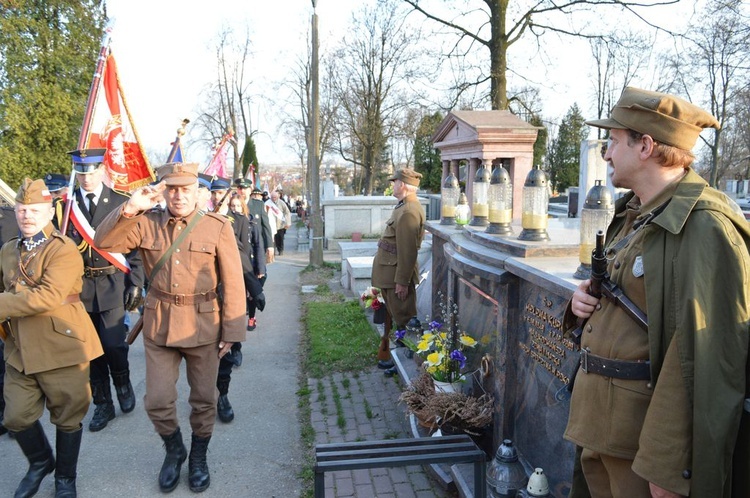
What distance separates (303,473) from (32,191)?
2.57m

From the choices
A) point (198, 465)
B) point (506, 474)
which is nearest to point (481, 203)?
point (506, 474)

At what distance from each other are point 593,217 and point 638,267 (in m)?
1.17

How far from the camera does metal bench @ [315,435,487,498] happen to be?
3.01 m

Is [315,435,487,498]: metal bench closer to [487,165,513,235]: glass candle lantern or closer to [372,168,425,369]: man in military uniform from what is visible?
[487,165,513,235]: glass candle lantern

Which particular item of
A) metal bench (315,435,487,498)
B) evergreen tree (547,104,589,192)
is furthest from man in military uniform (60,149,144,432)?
evergreen tree (547,104,589,192)

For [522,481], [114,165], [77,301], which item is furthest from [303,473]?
[114,165]

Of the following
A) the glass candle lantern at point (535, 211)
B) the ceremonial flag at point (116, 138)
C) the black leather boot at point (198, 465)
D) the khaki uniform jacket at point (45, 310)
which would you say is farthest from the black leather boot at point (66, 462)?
the glass candle lantern at point (535, 211)

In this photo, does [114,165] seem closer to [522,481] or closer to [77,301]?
[77,301]

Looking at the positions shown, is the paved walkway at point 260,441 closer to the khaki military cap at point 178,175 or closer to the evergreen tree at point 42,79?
the khaki military cap at point 178,175

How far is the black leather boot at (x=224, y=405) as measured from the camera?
4.93 meters

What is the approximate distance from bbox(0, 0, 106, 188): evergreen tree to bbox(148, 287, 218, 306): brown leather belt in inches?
669

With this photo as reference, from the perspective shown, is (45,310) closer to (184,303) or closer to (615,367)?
(184,303)

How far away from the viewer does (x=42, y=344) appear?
11.6 feet

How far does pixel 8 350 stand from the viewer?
363 centimetres
